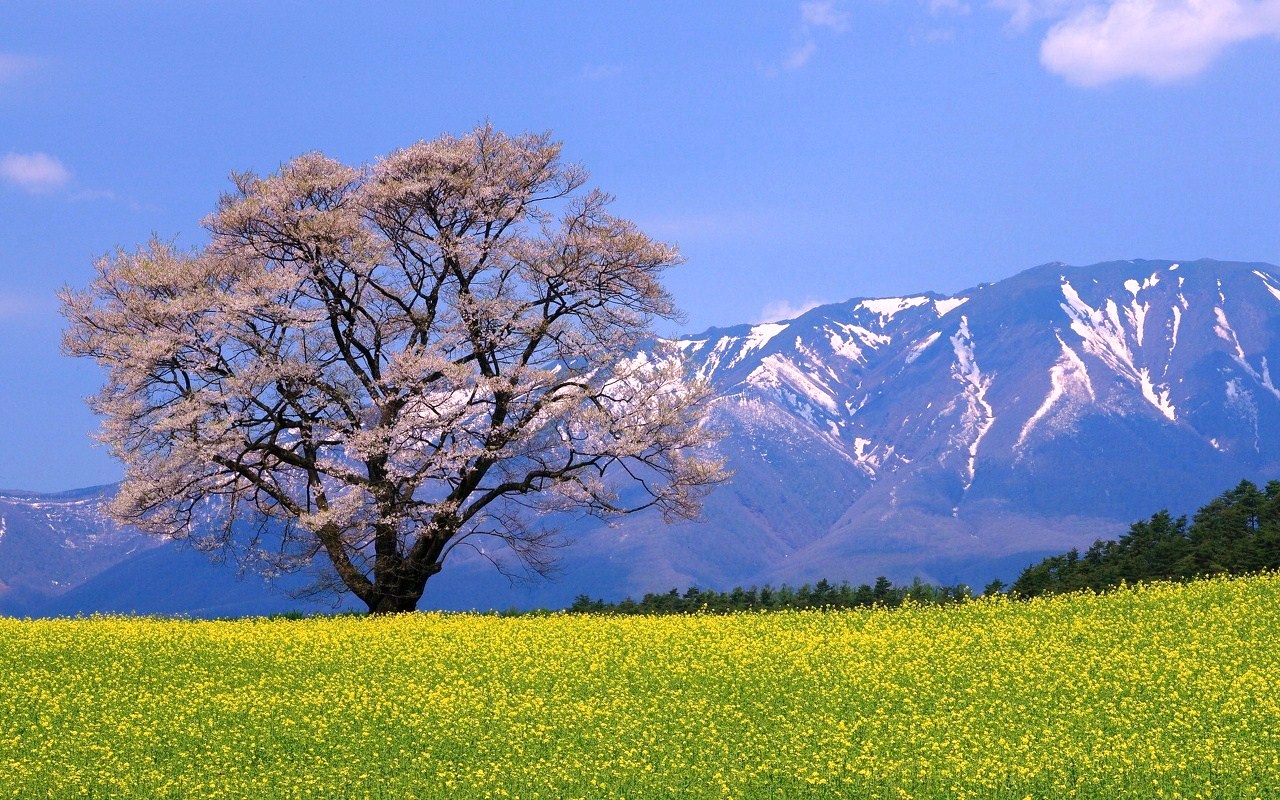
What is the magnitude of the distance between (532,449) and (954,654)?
1537 centimetres

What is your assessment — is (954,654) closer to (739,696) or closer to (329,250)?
(739,696)

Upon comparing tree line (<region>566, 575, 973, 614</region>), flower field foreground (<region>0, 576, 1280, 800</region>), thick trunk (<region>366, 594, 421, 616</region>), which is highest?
tree line (<region>566, 575, 973, 614</region>)

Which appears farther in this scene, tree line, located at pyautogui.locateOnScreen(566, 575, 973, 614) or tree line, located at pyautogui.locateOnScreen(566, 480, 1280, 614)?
tree line, located at pyautogui.locateOnScreen(566, 480, 1280, 614)

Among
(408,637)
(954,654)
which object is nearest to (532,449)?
(408,637)

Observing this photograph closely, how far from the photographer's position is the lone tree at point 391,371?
35.0 meters

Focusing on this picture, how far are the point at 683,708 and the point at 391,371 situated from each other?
18283 mm

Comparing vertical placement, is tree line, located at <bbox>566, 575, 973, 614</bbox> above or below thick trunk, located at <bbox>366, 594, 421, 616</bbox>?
above

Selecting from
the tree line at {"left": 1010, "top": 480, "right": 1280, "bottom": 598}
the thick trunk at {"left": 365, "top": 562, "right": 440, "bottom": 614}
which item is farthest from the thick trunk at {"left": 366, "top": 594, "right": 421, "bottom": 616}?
the tree line at {"left": 1010, "top": 480, "right": 1280, "bottom": 598}

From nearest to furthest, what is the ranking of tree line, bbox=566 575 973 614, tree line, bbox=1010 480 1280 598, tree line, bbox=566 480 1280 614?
tree line, bbox=566 575 973 614, tree line, bbox=566 480 1280 614, tree line, bbox=1010 480 1280 598

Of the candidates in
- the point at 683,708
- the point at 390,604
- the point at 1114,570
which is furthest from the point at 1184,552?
the point at 683,708

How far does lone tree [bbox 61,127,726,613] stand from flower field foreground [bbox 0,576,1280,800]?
709 centimetres

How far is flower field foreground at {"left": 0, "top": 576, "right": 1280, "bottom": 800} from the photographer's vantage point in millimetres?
15453

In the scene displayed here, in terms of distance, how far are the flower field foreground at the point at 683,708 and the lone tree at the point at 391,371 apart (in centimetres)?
709

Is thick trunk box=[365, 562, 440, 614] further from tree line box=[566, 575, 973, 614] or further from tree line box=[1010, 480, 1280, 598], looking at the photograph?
tree line box=[1010, 480, 1280, 598]
